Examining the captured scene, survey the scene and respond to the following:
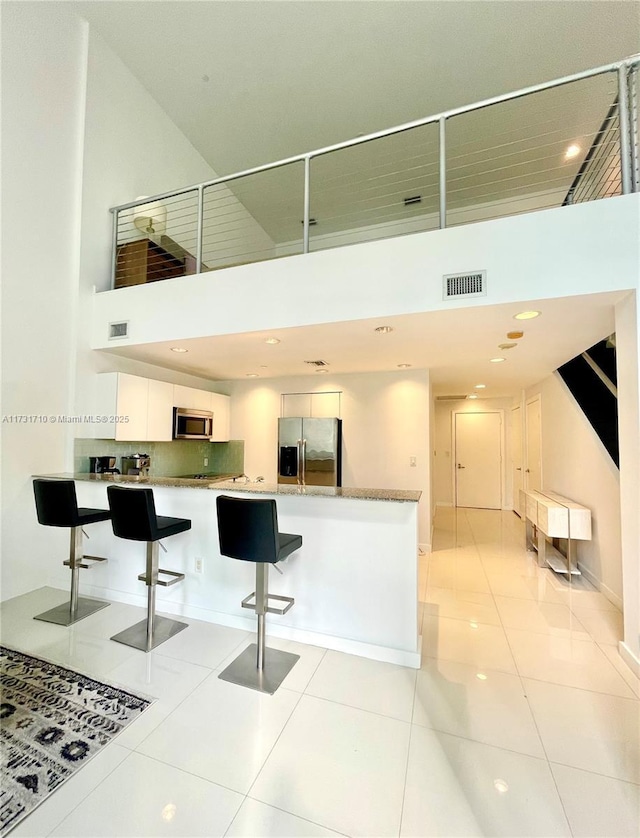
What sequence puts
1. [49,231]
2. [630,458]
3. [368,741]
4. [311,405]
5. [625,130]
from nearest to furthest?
1. [368,741]
2. [625,130]
3. [630,458]
4. [49,231]
5. [311,405]

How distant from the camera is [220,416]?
18.2ft

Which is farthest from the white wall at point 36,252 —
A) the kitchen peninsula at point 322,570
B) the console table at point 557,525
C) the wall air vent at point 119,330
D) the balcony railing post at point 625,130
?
the console table at point 557,525

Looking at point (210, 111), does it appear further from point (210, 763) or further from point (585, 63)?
point (210, 763)

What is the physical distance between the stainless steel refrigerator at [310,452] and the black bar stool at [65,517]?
8.98ft

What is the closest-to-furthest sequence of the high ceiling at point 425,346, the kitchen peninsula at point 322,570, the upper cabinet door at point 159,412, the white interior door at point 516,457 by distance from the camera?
the kitchen peninsula at point 322,570
the high ceiling at point 425,346
the upper cabinet door at point 159,412
the white interior door at point 516,457

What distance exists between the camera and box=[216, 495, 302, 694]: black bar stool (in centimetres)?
207

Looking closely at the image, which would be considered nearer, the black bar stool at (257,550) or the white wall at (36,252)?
the black bar stool at (257,550)

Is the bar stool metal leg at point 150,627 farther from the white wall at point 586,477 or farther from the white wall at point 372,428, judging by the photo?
the white wall at point 586,477

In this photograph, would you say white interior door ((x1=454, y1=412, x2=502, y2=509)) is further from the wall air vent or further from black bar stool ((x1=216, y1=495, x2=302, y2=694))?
the wall air vent

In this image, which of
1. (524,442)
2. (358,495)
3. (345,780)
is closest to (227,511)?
(358,495)

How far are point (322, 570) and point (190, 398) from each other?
3173mm

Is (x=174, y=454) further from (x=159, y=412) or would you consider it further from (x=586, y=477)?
(x=586, y=477)

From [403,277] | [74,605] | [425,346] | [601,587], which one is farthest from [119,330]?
[601,587]

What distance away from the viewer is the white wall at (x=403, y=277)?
221 centimetres
